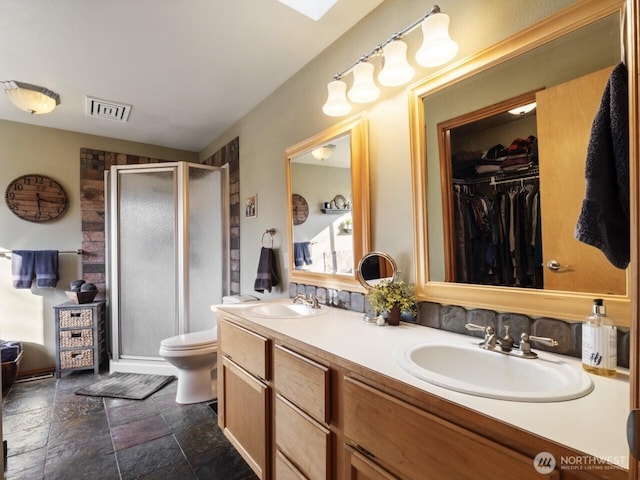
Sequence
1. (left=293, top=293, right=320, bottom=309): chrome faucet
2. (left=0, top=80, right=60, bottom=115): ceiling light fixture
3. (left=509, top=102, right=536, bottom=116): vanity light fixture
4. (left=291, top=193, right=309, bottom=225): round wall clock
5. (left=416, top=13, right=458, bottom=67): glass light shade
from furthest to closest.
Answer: (left=0, top=80, right=60, bottom=115): ceiling light fixture
(left=291, top=193, right=309, bottom=225): round wall clock
(left=293, top=293, right=320, bottom=309): chrome faucet
(left=416, top=13, right=458, bottom=67): glass light shade
(left=509, top=102, right=536, bottom=116): vanity light fixture

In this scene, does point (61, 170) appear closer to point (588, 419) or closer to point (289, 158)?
point (289, 158)

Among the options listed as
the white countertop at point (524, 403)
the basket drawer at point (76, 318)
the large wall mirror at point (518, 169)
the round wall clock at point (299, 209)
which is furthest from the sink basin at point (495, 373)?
the basket drawer at point (76, 318)

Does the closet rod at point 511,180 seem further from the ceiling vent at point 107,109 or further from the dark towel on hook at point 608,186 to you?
the ceiling vent at point 107,109

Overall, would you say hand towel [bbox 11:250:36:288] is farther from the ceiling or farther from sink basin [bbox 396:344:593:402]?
sink basin [bbox 396:344:593:402]

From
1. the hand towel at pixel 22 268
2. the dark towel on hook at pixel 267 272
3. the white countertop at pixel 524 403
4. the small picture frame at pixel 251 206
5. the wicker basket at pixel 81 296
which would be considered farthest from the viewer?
the wicker basket at pixel 81 296

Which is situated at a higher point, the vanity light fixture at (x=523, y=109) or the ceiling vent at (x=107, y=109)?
the ceiling vent at (x=107, y=109)

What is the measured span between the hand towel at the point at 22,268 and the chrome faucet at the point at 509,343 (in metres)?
3.59

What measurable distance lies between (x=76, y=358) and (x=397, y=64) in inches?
138

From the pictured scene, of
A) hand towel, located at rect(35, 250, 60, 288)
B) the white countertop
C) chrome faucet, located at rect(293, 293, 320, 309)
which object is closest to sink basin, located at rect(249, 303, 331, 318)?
chrome faucet, located at rect(293, 293, 320, 309)

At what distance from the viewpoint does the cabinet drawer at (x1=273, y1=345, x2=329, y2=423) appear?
108cm

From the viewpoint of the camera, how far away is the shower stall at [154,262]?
9.91 feet

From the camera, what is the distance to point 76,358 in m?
2.93

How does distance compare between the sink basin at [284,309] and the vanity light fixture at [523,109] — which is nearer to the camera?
the vanity light fixture at [523,109]

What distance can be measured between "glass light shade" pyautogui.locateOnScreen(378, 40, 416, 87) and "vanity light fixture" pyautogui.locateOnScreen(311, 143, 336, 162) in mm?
536
